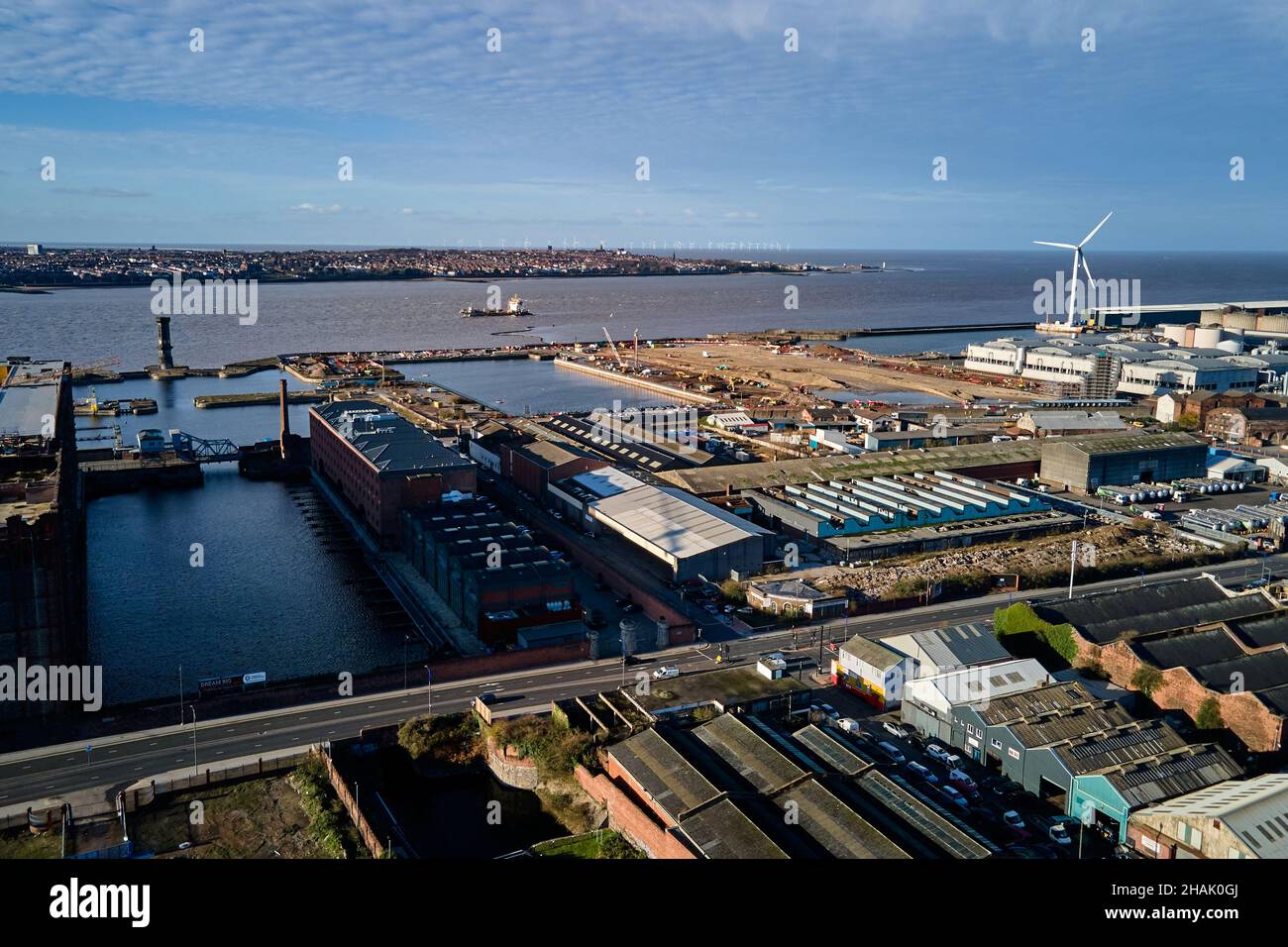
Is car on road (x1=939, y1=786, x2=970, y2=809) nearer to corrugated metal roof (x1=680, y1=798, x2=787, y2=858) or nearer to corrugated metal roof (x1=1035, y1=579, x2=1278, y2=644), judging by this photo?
corrugated metal roof (x1=680, y1=798, x2=787, y2=858)

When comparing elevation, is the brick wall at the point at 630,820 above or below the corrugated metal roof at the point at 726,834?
below

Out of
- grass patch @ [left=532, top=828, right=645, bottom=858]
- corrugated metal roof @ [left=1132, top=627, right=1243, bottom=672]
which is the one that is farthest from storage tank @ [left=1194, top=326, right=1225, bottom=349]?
grass patch @ [left=532, top=828, right=645, bottom=858]

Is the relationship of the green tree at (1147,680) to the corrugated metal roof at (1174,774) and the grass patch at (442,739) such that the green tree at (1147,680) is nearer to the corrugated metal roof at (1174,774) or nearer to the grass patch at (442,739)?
the corrugated metal roof at (1174,774)

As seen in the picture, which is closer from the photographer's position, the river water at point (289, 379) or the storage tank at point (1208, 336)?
the river water at point (289, 379)

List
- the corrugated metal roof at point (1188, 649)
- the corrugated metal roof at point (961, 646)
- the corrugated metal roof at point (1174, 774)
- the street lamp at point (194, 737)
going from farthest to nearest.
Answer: the corrugated metal roof at point (961, 646), the corrugated metal roof at point (1188, 649), the street lamp at point (194, 737), the corrugated metal roof at point (1174, 774)

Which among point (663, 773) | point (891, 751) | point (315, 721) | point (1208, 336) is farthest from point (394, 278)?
point (663, 773)

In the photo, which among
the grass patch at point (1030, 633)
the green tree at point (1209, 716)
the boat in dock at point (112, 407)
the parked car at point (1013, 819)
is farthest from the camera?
the boat in dock at point (112, 407)

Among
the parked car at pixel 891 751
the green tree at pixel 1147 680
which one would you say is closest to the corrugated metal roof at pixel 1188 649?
the green tree at pixel 1147 680
